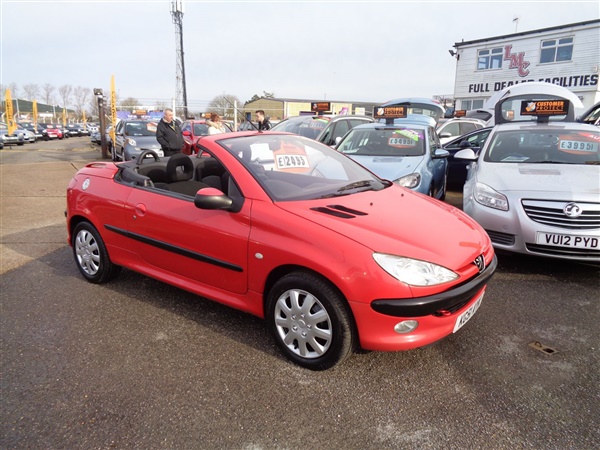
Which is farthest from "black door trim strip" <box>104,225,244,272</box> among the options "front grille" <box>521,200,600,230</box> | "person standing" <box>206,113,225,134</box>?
"person standing" <box>206,113,225,134</box>

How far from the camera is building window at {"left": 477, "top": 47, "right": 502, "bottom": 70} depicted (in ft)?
81.5

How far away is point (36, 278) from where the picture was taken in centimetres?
432

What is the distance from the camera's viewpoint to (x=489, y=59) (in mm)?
25219

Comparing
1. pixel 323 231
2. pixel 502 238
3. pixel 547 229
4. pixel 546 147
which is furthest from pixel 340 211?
pixel 546 147

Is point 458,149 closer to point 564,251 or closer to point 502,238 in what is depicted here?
point 502,238

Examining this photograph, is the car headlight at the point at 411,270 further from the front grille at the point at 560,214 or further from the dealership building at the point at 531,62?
the dealership building at the point at 531,62

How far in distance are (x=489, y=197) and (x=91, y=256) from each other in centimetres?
401

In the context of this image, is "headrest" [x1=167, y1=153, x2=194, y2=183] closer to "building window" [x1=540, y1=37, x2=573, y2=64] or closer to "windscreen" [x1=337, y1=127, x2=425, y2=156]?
"windscreen" [x1=337, y1=127, x2=425, y2=156]

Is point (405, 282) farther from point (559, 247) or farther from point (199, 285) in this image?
point (559, 247)

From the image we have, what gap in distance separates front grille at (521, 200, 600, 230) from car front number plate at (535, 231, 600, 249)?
0.33ft

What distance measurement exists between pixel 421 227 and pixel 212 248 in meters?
1.45

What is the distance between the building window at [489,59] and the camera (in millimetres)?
24828

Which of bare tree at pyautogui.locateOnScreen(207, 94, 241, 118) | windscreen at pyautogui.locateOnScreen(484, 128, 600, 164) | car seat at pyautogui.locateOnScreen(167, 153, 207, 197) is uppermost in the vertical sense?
bare tree at pyautogui.locateOnScreen(207, 94, 241, 118)

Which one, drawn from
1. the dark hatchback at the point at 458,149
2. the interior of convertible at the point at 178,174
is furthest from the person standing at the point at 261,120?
the interior of convertible at the point at 178,174
